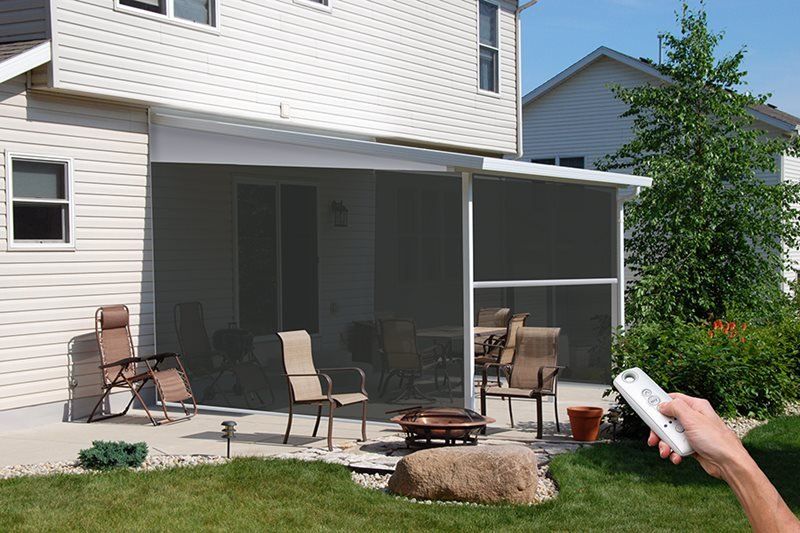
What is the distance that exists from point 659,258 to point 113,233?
295 inches

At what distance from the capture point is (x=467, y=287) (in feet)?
29.2

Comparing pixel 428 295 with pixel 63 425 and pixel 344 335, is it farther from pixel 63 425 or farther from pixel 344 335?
pixel 63 425

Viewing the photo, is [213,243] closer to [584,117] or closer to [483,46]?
[483,46]

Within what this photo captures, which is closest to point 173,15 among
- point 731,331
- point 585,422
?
point 585,422

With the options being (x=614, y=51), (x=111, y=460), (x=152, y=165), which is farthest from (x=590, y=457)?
(x=614, y=51)

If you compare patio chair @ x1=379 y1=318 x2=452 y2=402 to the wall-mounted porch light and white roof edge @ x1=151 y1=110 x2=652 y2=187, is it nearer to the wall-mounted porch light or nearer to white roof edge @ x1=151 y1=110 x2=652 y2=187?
the wall-mounted porch light

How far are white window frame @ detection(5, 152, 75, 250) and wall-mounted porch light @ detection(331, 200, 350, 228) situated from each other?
2.61m

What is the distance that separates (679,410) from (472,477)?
497 centimetres

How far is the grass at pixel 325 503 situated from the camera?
5.96m

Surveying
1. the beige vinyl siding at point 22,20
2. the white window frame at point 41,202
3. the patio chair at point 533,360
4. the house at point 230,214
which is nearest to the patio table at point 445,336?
the house at point 230,214

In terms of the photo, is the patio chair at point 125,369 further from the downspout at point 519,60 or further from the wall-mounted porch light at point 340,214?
the downspout at point 519,60

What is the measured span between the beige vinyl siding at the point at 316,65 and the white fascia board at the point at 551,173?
12.1ft

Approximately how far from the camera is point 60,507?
6230mm

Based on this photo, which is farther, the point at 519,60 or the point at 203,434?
the point at 519,60
